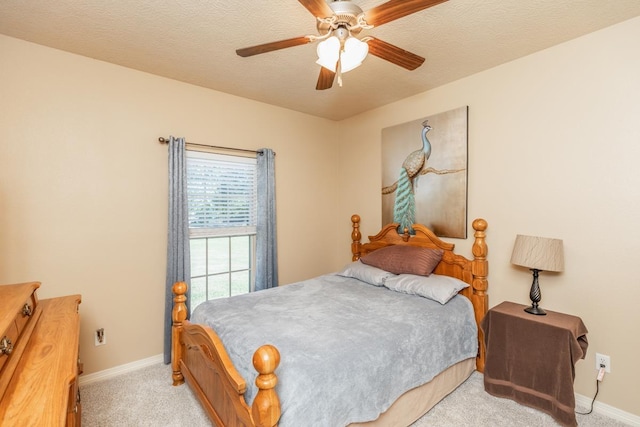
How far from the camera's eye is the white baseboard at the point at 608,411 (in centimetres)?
205

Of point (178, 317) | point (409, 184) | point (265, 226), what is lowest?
point (178, 317)

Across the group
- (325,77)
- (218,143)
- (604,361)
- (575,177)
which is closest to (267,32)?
(325,77)

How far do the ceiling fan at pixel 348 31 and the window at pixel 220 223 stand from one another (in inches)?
66.1

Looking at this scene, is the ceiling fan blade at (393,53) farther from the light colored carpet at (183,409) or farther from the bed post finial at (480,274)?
the light colored carpet at (183,409)

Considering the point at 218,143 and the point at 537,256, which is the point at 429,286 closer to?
the point at 537,256

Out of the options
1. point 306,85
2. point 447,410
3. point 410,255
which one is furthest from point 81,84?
point 447,410

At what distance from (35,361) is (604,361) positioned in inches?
129

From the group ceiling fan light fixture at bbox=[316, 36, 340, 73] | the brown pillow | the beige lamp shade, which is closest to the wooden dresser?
ceiling fan light fixture at bbox=[316, 36, 340, 73]

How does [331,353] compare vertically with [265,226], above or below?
below

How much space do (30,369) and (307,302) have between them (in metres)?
1.62

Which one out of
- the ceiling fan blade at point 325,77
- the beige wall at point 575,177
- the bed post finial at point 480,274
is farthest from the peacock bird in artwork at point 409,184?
the ceiling fan blade at point 325,77

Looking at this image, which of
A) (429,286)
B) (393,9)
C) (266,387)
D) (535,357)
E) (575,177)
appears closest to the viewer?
(266,387)

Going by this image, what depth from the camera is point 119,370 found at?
2.69 metres

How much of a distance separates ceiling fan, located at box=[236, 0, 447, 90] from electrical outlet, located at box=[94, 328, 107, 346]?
2.53 meters
